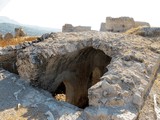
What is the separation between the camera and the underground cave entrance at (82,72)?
13585 mm

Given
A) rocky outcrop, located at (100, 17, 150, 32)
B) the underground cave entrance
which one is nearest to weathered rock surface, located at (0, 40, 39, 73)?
the underground cave entrance

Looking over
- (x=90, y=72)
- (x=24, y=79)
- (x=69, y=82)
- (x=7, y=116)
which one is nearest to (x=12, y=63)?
(x=24, y=79)

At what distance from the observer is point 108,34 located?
41.2ft

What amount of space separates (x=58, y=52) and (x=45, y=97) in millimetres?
2170

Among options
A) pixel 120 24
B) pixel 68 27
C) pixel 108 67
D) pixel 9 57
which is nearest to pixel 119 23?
pixel 120 24

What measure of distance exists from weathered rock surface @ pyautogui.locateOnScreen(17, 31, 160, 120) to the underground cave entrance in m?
0.07

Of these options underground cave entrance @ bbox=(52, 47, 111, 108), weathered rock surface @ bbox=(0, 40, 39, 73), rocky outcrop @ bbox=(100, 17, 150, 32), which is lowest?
underground cave entrance @ bbox=(52, 47, 111, 108)

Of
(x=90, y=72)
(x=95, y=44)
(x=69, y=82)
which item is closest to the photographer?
(x=95, y=44)

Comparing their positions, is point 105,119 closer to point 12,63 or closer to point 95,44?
point 95,44

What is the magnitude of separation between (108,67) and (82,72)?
545 centimetres

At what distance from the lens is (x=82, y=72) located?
49.0 ft

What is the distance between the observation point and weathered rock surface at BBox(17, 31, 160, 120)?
8.05m

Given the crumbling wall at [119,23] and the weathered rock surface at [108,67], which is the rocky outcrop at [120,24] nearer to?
the crumbling wall at [119,23]

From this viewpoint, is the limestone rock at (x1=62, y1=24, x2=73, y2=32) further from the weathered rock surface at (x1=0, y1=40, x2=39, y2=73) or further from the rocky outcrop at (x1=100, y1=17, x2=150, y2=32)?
the weathered rock surface at (x1=0, y1=40, x2=39, y2=73)
